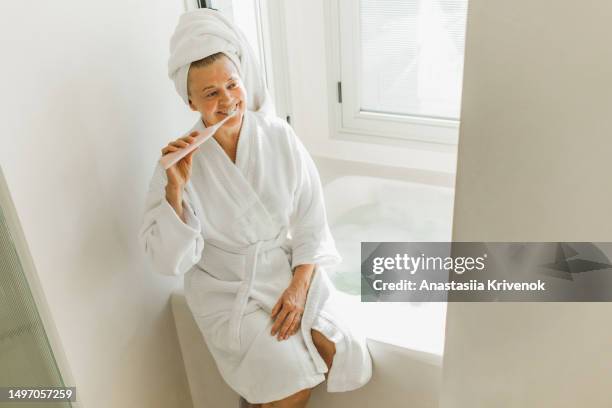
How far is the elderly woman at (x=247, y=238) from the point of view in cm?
120

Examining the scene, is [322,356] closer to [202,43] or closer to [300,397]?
[300,397]

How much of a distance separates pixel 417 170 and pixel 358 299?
0.70 meters

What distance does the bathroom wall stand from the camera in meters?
0.84

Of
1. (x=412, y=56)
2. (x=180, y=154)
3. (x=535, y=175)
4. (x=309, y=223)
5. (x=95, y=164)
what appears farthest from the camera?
(x=412, y=56)

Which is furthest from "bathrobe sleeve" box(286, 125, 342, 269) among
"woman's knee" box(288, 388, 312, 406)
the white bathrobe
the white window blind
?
the white window blind

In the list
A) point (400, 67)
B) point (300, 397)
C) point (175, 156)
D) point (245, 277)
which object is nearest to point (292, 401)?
point (300, 397)

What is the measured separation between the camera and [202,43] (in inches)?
45.6

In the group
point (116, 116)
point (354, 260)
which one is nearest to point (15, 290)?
point (116, 116)

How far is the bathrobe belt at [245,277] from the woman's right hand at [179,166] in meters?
0.18

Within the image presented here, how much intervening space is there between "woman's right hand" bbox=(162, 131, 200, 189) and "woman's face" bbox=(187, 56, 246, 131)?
6 cm

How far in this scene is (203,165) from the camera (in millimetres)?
1269

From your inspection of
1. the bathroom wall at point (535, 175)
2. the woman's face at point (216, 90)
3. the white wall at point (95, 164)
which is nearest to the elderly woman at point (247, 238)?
the woman's face at point (216, 90)

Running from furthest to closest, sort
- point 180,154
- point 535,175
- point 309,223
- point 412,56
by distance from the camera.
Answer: point 412,56, point 309,223, point 180,154, point 535,175

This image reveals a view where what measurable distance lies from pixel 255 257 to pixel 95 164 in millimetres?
363
